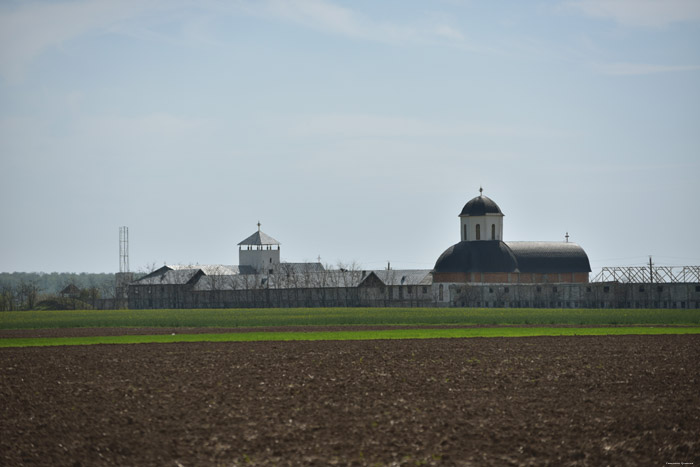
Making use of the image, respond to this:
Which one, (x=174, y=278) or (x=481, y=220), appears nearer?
(x=481, y=220)

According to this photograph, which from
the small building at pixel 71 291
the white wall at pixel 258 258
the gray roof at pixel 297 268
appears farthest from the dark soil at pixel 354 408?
the white wall at pixel 258 258

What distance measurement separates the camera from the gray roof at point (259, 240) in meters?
144

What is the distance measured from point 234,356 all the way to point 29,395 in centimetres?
1051

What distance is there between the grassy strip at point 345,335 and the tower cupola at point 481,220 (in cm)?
6736

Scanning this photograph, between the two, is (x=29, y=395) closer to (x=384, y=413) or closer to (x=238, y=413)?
(x=238, y=413)

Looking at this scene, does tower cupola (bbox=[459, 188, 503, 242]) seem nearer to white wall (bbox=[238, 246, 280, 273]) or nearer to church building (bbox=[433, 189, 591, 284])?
church building (bbox=[433, 189, 591, 284])

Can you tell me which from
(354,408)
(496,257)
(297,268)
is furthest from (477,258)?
(354,408)

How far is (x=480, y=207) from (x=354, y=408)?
99.0 meters

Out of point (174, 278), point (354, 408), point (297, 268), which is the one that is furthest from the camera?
point (297, 268)

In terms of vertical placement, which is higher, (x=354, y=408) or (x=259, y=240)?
(x=259, y=240)

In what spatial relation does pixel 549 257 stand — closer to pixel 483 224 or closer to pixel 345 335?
pixel 483 224

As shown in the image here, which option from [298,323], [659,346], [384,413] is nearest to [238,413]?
[384,413]

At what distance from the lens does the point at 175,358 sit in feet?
115

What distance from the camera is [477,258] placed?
114250 mm
